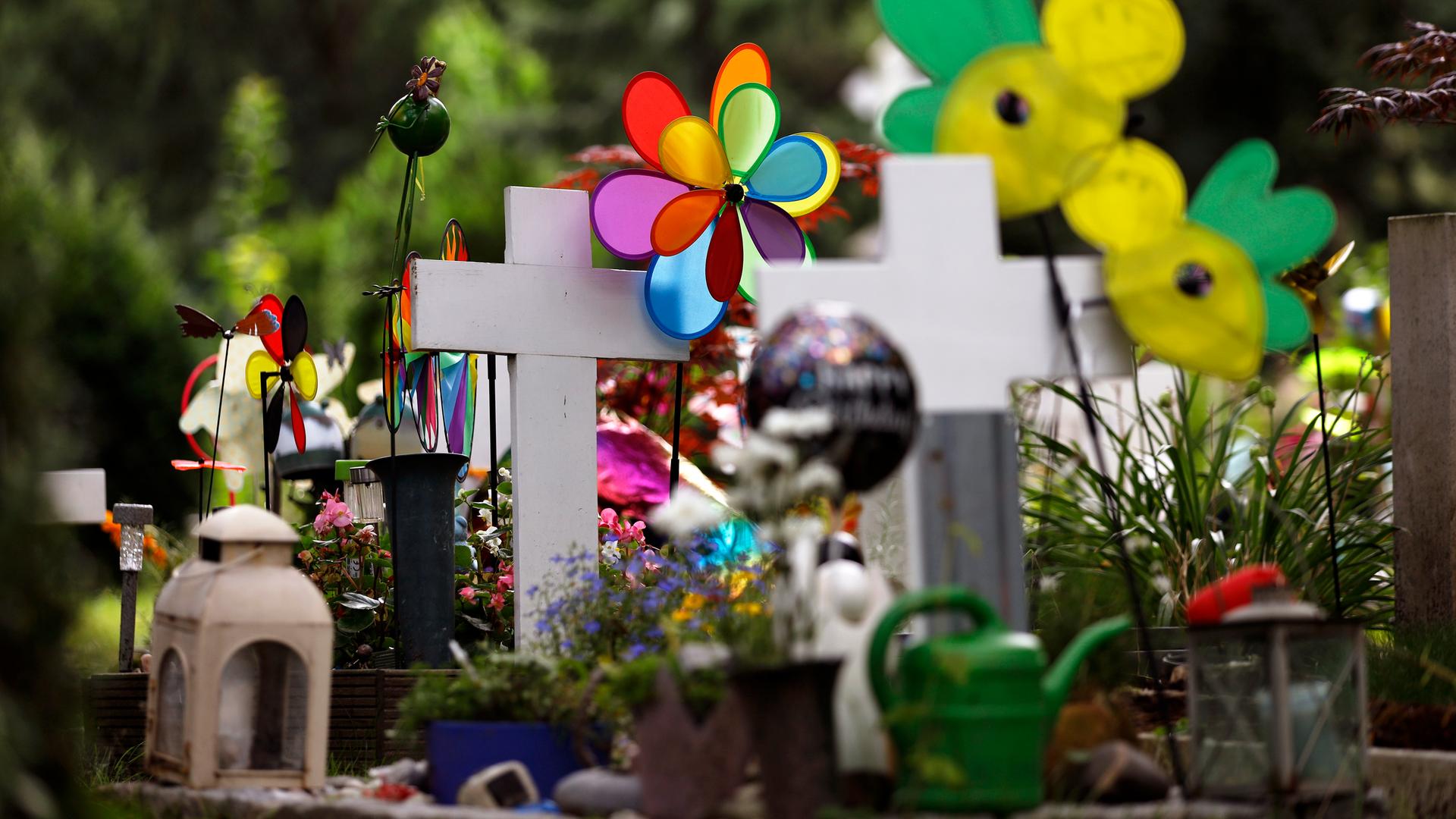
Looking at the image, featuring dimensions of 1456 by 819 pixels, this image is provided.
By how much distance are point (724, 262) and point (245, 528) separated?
1.75m

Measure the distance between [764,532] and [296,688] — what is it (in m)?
1.24

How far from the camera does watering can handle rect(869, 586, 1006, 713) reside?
265 cm

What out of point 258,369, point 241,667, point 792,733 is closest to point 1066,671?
point 792,733

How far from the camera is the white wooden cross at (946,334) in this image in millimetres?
2992

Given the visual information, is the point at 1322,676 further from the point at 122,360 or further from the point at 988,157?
the point at 122,360

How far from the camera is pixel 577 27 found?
18.5 metres

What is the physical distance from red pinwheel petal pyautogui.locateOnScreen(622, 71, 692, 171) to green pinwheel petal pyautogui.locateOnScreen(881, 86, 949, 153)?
1453mm


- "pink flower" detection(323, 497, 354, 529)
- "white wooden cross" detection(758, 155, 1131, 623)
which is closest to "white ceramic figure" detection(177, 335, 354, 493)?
"pink flower" detection(323, 497, 354, 529)

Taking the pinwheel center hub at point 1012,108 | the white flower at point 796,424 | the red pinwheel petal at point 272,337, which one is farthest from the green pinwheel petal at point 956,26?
the red pinwheel petal at point 272,337

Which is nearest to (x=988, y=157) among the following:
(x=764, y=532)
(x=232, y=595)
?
(x=764, y=532)

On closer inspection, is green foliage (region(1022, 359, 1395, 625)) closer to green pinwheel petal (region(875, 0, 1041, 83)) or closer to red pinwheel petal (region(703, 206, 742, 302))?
red pinwheel petal (region(703, 206, 742, 302))

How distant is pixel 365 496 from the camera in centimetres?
532

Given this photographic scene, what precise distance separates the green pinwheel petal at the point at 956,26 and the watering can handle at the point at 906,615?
1198 millimetres

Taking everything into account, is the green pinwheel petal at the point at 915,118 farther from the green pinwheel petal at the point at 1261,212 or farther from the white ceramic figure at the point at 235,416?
the white ceramic figure at the point at 235,416
